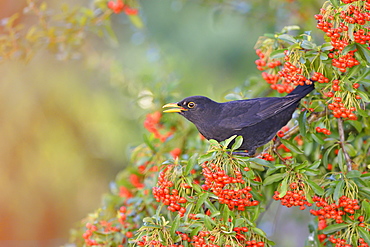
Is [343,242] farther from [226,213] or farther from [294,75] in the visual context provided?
[294,75]

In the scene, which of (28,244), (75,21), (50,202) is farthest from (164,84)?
(28,244)

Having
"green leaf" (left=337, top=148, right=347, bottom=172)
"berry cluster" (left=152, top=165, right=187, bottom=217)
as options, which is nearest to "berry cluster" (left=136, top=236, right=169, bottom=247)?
"berry cluster" (left=152, top=165, right=187, bottom=217)

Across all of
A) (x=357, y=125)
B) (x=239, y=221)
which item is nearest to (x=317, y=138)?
(x=357, y=125)

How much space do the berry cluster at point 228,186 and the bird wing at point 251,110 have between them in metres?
0.41

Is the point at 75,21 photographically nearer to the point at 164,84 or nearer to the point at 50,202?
the point at 164,84

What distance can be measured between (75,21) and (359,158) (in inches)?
85.8

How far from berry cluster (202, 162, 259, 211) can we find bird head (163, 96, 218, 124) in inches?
18.9

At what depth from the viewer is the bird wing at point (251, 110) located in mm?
2117

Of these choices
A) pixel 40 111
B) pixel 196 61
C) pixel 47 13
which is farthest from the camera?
pixel 196 61

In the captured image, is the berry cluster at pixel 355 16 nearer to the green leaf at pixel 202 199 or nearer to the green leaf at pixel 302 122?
the green leaf at pixel 302 122

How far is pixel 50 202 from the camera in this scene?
18.4 ft

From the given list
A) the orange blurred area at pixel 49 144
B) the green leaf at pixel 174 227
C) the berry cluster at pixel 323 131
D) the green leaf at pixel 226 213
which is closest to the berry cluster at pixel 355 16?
the berry cluster at pixel 323 131

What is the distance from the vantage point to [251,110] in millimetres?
2195

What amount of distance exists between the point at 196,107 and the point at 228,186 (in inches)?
24.4
